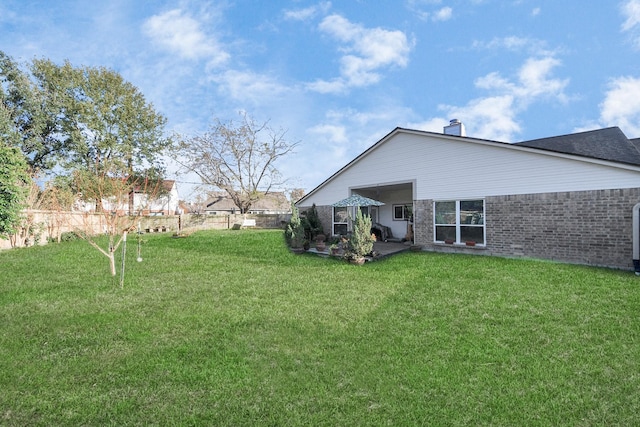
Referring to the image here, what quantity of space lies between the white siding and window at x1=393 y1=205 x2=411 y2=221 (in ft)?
10.3

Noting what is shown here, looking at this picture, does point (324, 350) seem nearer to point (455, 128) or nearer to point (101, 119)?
point (455, 128)

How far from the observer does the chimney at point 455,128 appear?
14.9 m

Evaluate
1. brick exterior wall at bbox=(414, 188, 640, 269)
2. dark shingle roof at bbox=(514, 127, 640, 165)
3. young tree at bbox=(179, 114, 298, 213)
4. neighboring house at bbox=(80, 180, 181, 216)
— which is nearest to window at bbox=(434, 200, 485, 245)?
brick exterior wall at bbox=(414, 188, 640, 269)

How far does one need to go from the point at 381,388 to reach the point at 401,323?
188 cm

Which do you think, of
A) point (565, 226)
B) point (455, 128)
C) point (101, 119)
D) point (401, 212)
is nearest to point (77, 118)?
point (101, 119)

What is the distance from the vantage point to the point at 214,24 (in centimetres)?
1106

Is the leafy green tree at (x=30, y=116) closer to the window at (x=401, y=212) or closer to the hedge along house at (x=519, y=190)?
the window at (x=401, y=212)

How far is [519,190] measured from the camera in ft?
33.1

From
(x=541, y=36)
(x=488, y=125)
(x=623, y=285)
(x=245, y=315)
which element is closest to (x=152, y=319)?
(x=245, y=315)

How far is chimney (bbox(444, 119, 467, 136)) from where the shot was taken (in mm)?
14877

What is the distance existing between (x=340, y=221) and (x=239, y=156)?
59.7ft

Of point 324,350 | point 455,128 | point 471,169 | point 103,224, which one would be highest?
point 455,128

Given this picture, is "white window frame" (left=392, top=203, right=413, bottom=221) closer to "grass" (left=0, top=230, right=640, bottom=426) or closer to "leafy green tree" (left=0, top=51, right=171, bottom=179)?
"grass" (left=0, top=230, right=640, bottom=426)

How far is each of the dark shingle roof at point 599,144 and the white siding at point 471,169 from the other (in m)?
1.03
